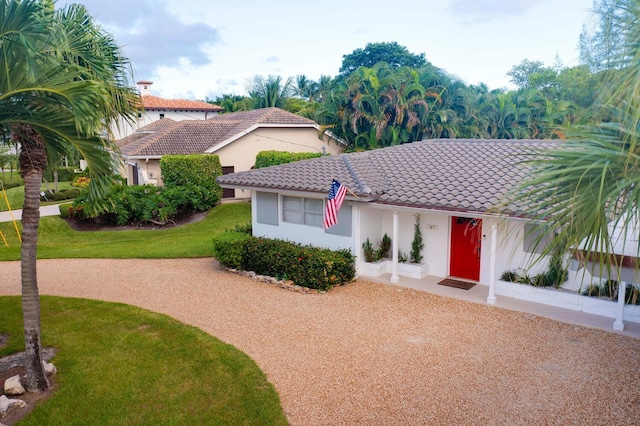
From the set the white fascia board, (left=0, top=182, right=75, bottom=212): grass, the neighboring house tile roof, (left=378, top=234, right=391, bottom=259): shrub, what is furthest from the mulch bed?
(left=0, top=182, right=75, bottom=212): grass

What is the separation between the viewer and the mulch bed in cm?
1438

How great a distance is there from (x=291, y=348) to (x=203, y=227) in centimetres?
1486

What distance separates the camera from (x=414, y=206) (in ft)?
45.4

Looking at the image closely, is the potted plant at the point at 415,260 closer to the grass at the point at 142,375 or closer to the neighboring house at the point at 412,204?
the neighboring house at the point at 412,204

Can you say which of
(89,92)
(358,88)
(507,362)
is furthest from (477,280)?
(358,88)

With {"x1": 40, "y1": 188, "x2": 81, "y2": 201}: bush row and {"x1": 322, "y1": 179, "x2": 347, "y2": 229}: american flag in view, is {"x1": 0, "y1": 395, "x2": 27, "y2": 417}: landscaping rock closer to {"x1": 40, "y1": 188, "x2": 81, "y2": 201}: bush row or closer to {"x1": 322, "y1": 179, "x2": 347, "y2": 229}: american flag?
{"x1": 322, "y1": 179, "x2": 347, "y2": 229}: american flag

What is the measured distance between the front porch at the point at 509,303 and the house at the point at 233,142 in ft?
49.6

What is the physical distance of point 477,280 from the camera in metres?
14.8

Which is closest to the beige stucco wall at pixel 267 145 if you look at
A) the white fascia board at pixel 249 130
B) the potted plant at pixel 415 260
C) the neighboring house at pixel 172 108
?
the white fascia board at pixel 249 130

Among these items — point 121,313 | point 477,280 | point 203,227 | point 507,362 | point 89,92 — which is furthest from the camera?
point 203,227

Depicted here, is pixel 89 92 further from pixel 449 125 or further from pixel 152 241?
pixel 449 125

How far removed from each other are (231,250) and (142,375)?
288 inches

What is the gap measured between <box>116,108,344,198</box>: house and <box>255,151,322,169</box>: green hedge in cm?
202

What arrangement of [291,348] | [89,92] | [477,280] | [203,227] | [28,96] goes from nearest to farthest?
[89,92], [28,96], [291,348], [477,280], [203,227]
